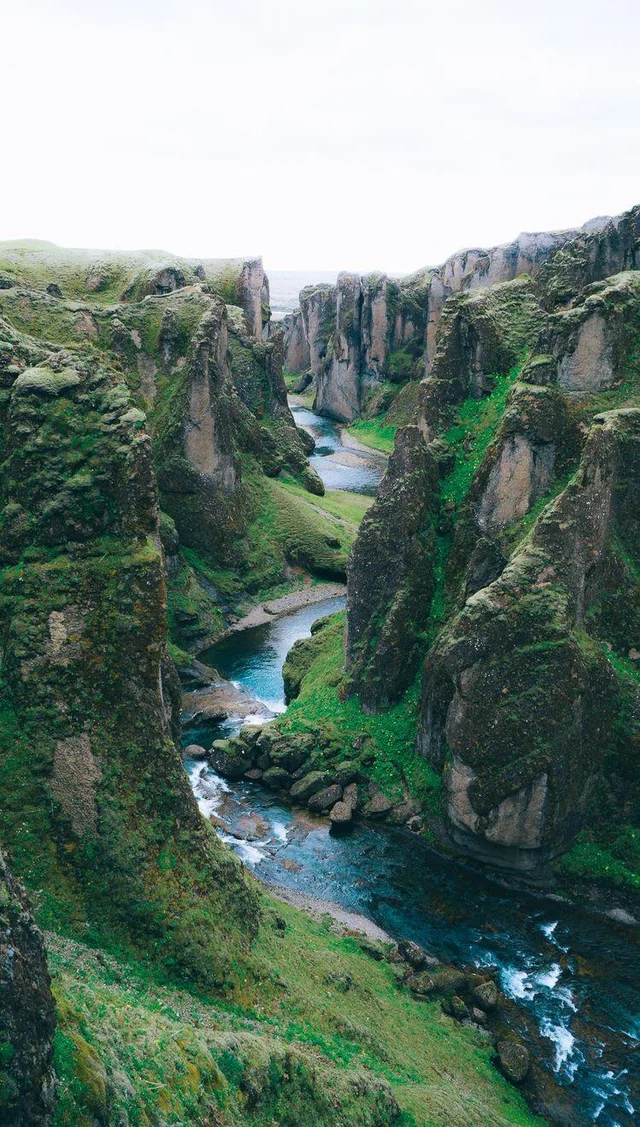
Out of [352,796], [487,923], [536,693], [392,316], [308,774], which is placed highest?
[392,316]

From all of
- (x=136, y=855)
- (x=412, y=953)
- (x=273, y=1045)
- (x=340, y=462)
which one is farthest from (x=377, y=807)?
(x=340, y=462)

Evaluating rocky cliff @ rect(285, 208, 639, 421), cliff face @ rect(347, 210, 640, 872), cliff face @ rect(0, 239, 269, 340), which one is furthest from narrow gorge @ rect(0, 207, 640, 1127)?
rocky cliff @ rect(285, 208, 639, 421)

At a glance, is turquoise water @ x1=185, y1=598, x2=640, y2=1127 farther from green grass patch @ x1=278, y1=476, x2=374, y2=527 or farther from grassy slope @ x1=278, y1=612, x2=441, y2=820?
green grass patch @ x1=278, y1=476, x2=374, y2=527

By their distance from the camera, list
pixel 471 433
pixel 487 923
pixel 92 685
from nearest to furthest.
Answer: pixel 92 685
pixel 487 923
pixel 471 433

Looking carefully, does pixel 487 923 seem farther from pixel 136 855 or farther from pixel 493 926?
pixel 136 855

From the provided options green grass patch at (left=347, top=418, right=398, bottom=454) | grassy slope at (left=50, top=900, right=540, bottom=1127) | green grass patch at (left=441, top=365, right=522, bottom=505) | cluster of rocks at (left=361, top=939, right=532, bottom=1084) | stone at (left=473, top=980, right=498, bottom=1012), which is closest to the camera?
grassy slope at (left=50, top=900, right=540, bottom=1127)

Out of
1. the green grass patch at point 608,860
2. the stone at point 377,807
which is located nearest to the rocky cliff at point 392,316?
the stone at point 377,807

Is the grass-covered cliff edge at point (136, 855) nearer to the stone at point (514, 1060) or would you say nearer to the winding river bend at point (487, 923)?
the stone at point (514, 1060)
